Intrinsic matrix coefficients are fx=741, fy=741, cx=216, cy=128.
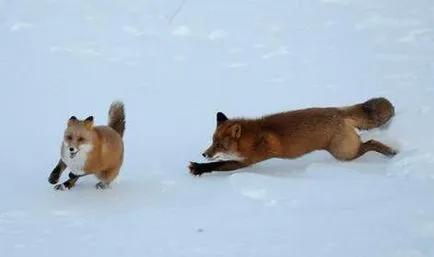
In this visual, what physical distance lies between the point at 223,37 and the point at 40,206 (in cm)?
529

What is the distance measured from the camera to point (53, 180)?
22.6 feet

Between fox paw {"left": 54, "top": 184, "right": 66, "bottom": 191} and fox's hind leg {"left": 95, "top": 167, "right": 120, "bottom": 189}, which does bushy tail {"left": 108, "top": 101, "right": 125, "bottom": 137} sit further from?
fox paw {"left": 54, "top": 184, "right": 66, "bottom": 191}

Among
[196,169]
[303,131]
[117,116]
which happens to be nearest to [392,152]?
[303,131]

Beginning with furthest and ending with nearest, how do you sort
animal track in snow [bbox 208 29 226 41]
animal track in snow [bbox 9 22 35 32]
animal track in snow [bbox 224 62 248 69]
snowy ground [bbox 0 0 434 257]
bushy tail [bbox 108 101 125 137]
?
1. animal track in snow [bbox 9 22 35 32]
2. animal track in snow [bbox 208 29 226 41]
3. animal track in snow [bbox 224 62 248 69]
4. bushy tail [bbox 108 101 125 137]
5. snowy ground [bbox 0 0 434 257]

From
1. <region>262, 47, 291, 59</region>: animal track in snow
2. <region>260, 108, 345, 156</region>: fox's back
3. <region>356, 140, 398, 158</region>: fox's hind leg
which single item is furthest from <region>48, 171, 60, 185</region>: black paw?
<region>262, 47, 291, 59</region>: animal track in snow

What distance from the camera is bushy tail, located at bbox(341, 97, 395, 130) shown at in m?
7.81

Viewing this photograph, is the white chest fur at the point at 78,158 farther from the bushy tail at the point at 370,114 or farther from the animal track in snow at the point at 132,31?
the animal track in snow at the point at 132,31

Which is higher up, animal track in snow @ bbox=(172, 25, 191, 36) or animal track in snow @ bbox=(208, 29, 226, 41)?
animal track in snow @ bbox=(172, 25, 191, 36)

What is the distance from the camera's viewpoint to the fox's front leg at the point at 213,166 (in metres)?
7.29

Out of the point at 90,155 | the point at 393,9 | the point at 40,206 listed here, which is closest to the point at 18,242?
the point at 40,206

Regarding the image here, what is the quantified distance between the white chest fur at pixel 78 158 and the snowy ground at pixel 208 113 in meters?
0.27

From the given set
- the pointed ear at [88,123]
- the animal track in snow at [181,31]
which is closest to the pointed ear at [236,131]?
the pointed ear at [88,123]

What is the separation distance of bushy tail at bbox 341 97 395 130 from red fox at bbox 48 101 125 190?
2.51 m

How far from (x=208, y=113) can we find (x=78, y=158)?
8.35 feet
